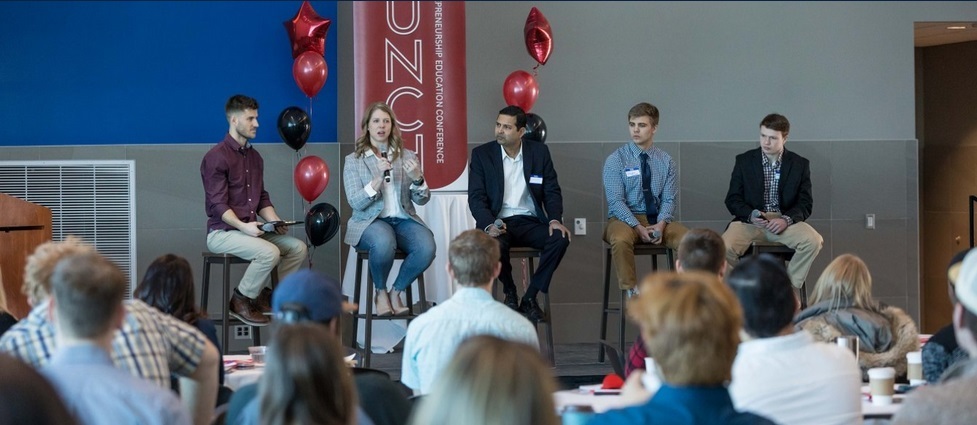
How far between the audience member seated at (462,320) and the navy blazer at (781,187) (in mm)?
3500

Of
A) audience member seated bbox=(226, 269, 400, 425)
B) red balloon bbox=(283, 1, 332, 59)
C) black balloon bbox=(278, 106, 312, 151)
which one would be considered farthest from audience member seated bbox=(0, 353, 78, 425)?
red balloon bbox=(283, 1, 332, 59)

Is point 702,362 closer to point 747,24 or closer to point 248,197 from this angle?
point 248,197

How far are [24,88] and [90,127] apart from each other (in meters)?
0.46

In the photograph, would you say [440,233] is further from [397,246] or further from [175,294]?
[175,294]

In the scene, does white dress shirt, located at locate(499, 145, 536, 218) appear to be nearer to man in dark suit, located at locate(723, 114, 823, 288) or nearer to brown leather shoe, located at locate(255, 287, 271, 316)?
man in dark suit, located at locate(723, 114, 823, 288)

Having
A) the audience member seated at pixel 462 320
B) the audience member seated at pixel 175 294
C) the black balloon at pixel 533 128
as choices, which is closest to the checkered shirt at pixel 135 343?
the audience member seated at pixel 175 294

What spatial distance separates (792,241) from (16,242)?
13.6 feet

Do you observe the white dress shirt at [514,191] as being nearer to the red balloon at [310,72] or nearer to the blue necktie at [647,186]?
the blue necktie at [647,186]

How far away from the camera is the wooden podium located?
18.3ft

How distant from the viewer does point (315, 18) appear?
716 centimetres

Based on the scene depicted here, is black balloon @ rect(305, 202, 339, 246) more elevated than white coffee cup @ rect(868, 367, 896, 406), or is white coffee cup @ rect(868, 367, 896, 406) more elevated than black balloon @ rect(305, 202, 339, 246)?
black balloon @ rect(305, 202, 339, 246)

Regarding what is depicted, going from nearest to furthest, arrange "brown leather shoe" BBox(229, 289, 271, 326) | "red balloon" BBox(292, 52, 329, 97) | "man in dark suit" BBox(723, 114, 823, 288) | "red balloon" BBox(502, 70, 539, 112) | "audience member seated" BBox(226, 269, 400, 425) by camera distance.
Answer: "audience member seated" BBox(226, 269, 400, 425)
"brown leather shoe" BBox(229, 289, 271, 326)
"man in dark suit" BBox(723, 114, 823, 288)
"red balloon" BBox(292, 52, 329, 97)
"red balloon" BBox(502, 70, 539, 112)

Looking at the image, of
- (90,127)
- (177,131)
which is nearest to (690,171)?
(177,131)

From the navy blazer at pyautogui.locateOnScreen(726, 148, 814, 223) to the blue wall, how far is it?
2579 millimetres
